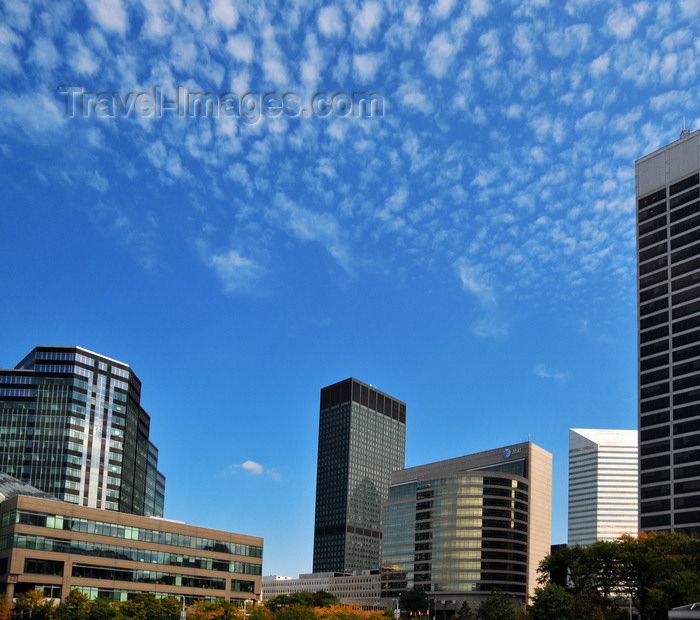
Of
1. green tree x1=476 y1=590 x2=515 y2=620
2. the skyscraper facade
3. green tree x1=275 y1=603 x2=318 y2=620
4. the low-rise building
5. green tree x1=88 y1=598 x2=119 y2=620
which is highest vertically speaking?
the skyscraper facade

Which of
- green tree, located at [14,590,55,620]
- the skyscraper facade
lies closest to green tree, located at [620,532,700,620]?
the skyscraper facade

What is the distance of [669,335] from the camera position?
589 ft

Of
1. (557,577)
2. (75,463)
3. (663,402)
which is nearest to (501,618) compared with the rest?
(557,577)

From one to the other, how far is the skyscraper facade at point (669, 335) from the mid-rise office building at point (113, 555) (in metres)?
83.7

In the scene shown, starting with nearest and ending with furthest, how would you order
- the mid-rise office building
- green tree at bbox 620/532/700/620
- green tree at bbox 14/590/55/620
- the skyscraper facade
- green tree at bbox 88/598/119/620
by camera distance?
green tree at bbox 14/590/55/620
green tree at bbox 88/598/119/620
green tree at bbox 620/532/700/620
the mid-rise office building
the skyscraper facade

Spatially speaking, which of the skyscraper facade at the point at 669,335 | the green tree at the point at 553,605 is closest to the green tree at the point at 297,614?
the green tree at the point at 553,605

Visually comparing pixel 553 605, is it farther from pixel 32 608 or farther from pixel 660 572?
pixel 32 608

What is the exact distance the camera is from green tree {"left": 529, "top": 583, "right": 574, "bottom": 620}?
126875mm

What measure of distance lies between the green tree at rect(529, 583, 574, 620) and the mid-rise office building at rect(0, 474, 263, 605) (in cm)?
5589

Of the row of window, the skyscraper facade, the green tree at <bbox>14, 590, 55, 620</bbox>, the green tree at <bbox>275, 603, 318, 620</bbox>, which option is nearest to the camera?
the green tree at <bbox>14, 590, 55, 620</bbox>

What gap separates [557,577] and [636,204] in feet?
288

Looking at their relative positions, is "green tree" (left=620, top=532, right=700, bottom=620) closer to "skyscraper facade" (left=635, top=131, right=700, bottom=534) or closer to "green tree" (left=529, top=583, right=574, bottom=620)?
"green tree" (left=529, top=583, right=574, bottom=620)

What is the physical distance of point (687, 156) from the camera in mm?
184250

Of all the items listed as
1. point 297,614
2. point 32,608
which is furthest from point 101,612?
point 297,614
